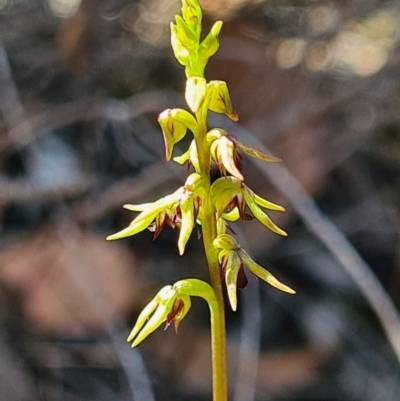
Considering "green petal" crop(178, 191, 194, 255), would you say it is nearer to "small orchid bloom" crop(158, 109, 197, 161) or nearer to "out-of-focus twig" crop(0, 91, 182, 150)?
"small orchid bloom" crop(158, 109, 197, 161)

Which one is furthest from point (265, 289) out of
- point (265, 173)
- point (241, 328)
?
point (265, 173)

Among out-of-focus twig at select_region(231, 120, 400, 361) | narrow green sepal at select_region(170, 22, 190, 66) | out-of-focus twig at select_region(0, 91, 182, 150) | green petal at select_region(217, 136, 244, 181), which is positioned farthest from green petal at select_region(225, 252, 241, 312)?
out-of-focus twig at select_region(0, 91, 182, 150)

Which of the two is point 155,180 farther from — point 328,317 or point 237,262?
point 237,262

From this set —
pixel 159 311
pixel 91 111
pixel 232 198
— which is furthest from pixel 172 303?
pixel 91 111

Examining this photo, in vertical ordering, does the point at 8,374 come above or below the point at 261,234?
below

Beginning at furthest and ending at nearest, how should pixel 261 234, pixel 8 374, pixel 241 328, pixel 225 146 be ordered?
pixel 261 234
pixel 241 328
pixel 8 374
pixel 225 146

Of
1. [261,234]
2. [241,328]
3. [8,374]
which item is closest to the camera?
[8,374]

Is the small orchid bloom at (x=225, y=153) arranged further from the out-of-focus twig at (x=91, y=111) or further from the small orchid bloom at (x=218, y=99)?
→ the out-of-focus twig at (x=91, y=111)

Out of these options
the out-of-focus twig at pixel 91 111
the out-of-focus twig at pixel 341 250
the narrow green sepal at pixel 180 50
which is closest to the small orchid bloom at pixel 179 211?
the narrow green sepal at pixel 180 50
